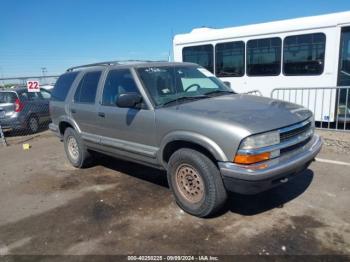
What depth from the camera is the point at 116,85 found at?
5.06 meters

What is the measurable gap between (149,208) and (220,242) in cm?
127

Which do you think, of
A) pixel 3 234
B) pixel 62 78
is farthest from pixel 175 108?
pixel 62 78

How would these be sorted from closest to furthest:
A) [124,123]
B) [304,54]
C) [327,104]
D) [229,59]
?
[124,123]
[327,104]
[304,54]
[229,59]

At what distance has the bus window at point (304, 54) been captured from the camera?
8522mm

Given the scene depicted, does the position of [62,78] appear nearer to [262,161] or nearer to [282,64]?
[262,161]

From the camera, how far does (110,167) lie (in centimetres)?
641

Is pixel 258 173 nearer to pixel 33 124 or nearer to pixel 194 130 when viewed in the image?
pixel 194 130

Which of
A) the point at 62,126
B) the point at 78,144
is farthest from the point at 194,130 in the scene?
the point at 62,126

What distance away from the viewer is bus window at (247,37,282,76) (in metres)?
9.32

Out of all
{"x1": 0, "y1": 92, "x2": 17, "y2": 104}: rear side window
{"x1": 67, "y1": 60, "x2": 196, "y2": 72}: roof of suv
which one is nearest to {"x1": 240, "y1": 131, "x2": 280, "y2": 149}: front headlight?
{"x1": 67, "y1": 60, "x2": 196, "y2": 72}: roof of suv

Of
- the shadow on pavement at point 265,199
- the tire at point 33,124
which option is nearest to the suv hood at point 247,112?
the shadow on pavement at point 265,199

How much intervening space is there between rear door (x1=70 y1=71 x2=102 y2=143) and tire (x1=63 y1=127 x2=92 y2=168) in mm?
333

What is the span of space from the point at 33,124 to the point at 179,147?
8426 mm

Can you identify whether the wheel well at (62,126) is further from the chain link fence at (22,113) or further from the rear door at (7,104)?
the rear door at (7,104)
